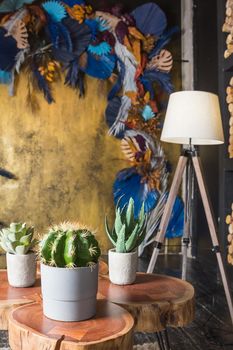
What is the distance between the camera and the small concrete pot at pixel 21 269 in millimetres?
1322

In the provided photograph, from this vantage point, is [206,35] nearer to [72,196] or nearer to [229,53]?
[229,53]

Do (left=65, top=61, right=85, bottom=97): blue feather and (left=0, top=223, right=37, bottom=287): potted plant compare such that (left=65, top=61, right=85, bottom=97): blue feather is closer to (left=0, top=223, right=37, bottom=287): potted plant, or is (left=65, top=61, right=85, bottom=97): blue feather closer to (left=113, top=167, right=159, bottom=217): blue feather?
(left=113, top=167, right=159, bottom=217): blue feather

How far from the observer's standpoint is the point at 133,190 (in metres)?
3.95

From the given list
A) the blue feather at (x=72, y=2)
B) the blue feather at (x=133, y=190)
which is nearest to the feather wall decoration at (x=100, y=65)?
the blue feather at (x=72, y=2)

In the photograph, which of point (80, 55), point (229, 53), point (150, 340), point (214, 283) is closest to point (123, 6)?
point (80, 55)

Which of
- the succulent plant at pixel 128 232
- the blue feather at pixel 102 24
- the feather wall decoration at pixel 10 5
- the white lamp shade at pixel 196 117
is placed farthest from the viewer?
the blue feather at pixel 102 24

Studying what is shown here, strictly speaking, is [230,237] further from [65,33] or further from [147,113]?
[65,33]

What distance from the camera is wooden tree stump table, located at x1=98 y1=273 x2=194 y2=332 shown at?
46.1 inches

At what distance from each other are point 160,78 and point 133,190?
3.75 ft

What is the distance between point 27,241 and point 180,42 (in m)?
3.33

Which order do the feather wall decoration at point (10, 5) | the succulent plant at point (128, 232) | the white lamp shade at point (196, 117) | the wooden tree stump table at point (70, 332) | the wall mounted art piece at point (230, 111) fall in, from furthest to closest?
the feather wall decoration at point (10, 5) < the wall mounted art piece at point (230, 111) < the white lamp shade at point (196, 117) < the succulent plant at point (128, 232) < the wooden tree stump table at point (70, 332)

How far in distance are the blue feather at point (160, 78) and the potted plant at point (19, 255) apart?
293 cm

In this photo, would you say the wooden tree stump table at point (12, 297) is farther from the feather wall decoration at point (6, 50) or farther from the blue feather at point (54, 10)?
the blue feather at point (54, 10)

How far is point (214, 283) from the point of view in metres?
3.06
